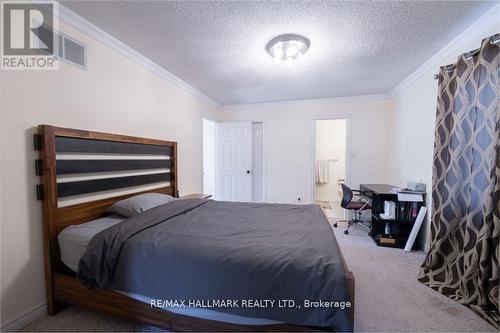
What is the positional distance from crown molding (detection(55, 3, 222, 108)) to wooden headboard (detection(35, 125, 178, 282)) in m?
0.92

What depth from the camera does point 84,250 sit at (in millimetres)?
1546

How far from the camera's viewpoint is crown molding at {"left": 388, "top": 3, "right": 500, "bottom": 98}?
1782 mm

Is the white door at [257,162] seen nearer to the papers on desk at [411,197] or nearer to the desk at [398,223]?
the desk at [398,223]

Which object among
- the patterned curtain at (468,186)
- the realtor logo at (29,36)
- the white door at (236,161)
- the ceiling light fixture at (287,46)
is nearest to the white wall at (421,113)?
the patterned curtain at (468,186)

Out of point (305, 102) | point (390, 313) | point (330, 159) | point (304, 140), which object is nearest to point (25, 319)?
point (390, 313)

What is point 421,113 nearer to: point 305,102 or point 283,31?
point 305,102

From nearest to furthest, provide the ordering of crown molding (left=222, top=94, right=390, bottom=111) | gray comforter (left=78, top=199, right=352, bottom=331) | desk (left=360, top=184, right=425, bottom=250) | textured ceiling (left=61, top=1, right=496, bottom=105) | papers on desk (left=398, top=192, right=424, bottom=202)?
gray comforter (left=78, top=199, right=352, bottom=331)
textured ceiling (left=61, top=1, right=496, bottom=105)
papers on desk (left=398, top=192, right=424, bottom=202)
desk (left=360, top=184, right=425, bottom=250)
crown molding (left=222, top=94, right=390, bottom=111)

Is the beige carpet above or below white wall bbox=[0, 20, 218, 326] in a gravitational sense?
below

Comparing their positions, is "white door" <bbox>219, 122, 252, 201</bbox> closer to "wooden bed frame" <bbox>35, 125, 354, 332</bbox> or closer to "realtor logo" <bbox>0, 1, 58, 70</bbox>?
"wooden bed frame" <bbox>35, 125, 354, 332</bbox>

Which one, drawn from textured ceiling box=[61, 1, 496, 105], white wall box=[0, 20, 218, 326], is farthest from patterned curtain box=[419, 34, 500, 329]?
white wall box=[0, 20, 218, 326]

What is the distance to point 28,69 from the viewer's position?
1577mm

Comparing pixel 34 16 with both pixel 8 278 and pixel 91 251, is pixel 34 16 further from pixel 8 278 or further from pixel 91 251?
pixel 8 278

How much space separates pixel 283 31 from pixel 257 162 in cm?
318

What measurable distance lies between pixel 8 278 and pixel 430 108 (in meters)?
4.43
